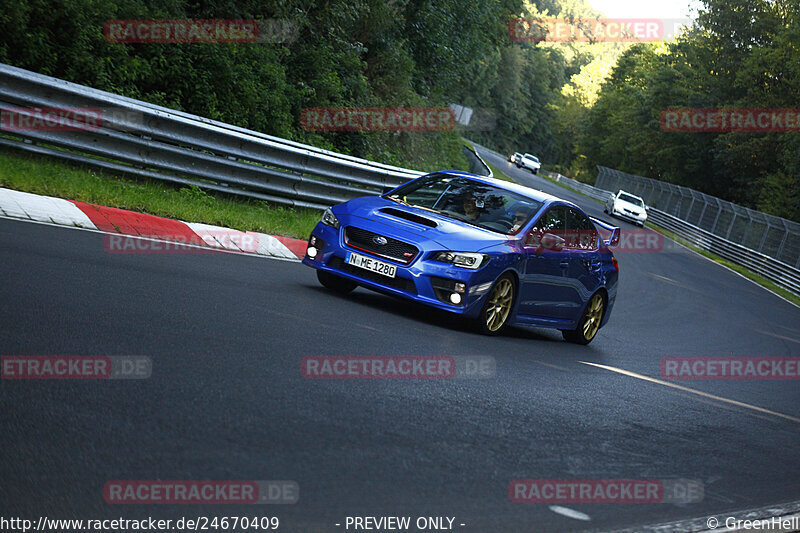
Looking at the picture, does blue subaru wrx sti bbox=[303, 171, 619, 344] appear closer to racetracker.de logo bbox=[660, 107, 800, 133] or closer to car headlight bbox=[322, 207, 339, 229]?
car headlight bbox=[322, 207, 339, 229]

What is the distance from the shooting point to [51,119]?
11.9 m

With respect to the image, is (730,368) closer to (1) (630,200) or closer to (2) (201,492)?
(2) (201,492)

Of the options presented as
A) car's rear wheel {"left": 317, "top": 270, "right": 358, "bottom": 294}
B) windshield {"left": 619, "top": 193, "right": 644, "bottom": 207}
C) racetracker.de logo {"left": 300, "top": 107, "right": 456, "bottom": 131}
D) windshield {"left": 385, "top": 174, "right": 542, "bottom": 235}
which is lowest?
car's rear wheel {"left": 317, "top": 270, "right": 358, "bottom": 294}

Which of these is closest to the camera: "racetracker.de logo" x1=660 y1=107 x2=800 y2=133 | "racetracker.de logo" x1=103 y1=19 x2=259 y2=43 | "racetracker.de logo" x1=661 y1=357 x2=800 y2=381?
"racetracker.de logo" x1=661 y1=357 x2=800 y2=381

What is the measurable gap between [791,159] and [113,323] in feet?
171

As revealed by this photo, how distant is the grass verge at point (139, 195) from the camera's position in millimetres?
11417

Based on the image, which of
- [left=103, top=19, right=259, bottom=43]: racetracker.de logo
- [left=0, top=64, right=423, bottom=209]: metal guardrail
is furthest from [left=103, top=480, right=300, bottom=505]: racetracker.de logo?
[left=103, top=19, right=259, bottom=43]: racetracker.de logo

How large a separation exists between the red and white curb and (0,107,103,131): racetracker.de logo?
3.79ft

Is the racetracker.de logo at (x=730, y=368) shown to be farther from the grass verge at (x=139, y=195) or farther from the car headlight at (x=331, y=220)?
the grass verge at (x=139, y=195)

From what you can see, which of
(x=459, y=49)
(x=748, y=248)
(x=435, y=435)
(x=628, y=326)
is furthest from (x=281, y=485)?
(x=748, y=248)

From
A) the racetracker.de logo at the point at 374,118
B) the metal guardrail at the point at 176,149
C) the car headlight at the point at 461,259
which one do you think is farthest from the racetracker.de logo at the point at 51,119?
the racetracker.de logo at the point at 374,118

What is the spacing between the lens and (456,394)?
6723mm

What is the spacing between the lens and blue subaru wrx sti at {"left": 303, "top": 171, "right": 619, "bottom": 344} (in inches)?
373

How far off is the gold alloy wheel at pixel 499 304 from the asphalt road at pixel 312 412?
0.24m
